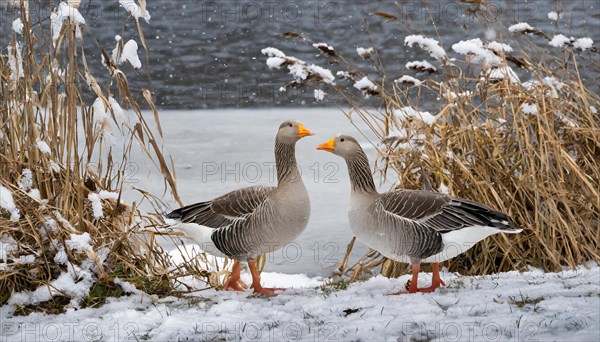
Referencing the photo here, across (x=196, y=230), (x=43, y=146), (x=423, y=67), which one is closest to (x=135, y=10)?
(x=43, y=146)

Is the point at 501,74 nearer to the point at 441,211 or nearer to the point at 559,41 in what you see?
the point at 559,41

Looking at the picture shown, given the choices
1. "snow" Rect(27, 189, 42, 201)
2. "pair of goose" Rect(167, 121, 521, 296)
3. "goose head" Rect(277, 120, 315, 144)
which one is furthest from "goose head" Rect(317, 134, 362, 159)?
"snow" Rect(27, 189, 42, 201)

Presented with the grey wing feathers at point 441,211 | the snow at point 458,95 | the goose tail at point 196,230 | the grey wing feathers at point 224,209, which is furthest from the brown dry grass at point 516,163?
the goose tail at point 196,230

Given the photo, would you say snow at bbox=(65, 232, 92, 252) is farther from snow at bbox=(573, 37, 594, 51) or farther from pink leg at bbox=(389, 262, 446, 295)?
snow at bbox=(573, 37, 594, 51)

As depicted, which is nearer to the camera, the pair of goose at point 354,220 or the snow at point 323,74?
the pair of goose at point 354,220

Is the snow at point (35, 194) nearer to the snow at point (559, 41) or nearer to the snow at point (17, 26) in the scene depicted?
the snow at point (17, 26)

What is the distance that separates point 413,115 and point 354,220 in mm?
1332

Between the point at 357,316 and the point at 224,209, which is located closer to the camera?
the point at 357,316

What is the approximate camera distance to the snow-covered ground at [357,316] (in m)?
3.40

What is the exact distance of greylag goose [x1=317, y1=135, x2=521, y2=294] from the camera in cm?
432

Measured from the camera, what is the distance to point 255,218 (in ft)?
15.0

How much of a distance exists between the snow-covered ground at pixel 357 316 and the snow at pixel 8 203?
510mm

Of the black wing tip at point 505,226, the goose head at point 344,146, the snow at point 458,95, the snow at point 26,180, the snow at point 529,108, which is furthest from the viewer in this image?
the snow at point 458,95

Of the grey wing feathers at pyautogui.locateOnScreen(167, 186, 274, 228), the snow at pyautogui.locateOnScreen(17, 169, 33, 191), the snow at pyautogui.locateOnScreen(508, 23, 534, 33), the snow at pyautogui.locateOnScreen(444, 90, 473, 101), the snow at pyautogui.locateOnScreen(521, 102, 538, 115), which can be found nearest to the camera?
Answer: the snow at pyautogui.locateOnScreen(17, 169, 33, 191)
